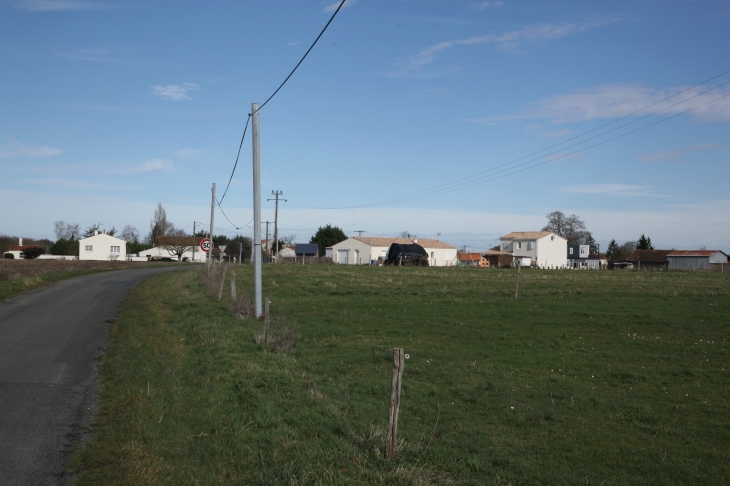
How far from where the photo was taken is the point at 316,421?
7469 mm

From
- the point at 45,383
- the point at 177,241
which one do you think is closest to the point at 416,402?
the point at 45,383

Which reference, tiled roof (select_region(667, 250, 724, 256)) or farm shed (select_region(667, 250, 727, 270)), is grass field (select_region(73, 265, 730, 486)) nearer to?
farm shed (select_region(667, 250, 727, 270))

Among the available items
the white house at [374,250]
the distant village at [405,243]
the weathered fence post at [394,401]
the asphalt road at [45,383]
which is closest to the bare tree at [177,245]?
the distant village at [405,243]

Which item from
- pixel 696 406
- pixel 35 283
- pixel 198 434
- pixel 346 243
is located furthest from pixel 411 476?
pixel 346 243

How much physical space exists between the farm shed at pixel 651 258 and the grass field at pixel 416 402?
84.8 m

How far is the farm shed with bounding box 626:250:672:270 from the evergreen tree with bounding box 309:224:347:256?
2055 inches

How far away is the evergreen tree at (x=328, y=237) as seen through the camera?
121 meters

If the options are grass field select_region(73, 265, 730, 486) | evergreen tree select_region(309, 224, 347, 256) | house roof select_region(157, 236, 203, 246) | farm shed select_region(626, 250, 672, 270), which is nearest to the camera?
grass field select_region(73, 265, 730, 486)

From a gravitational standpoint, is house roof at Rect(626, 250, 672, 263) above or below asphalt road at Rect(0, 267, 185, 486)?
above

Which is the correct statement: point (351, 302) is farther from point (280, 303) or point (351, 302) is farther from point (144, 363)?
point (144, 363)

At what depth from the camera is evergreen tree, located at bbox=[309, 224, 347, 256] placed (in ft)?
397

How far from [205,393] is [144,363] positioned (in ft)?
8.93

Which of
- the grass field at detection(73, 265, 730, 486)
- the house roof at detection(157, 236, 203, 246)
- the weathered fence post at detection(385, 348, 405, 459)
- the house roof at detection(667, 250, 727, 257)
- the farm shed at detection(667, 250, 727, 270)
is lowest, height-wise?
the grass field at detection(73, 265, 730, 486)

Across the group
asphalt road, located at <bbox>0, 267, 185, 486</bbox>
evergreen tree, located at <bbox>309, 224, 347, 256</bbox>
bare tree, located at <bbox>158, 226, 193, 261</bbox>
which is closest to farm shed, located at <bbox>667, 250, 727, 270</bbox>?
evergreen tree, located at <bbox>309, 224, 347, 256</bbox>
